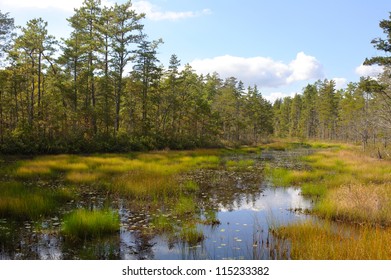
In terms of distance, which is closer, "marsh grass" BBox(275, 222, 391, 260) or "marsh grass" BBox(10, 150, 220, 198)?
"marsh grass" BBox(275, 222, 391, 260)

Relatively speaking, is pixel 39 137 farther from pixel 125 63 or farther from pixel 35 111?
pixel 125 63

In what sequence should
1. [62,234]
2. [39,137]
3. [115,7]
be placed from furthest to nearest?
[115,7]
[39,137]
[62,234]

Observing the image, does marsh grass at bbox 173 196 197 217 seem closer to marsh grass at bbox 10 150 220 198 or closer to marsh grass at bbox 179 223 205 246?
marsh grass at bbox 10 150 220 198

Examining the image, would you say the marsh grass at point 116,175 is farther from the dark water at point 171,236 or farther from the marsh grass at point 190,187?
the dark water at point 171,236

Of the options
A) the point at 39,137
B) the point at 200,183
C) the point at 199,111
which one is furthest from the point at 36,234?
the point at 199,111

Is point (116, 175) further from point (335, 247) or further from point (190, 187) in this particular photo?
point (335, 247)

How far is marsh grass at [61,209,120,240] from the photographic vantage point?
25.7 ft

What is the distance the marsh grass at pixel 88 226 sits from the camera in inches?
309

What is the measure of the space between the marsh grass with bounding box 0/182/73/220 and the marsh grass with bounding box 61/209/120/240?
187 centimetres

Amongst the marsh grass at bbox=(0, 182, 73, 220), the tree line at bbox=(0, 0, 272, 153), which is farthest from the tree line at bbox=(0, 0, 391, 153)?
the marsh grass at bbox=(0, 182, 73, 220)

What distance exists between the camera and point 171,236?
27.0 feet

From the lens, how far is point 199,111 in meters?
47.9

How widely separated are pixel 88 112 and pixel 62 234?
89.2ft

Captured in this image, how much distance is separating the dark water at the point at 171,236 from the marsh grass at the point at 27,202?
0.51 meters
